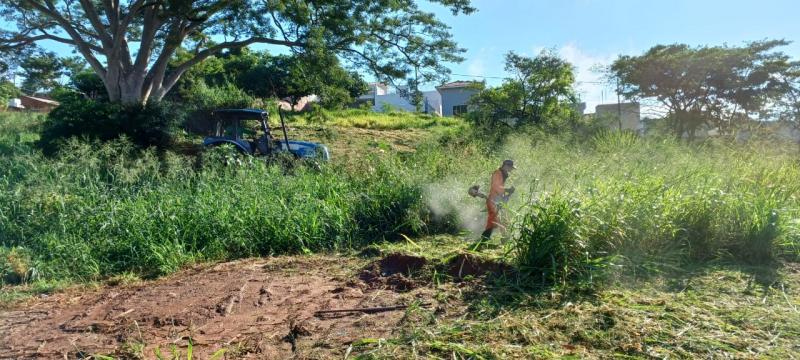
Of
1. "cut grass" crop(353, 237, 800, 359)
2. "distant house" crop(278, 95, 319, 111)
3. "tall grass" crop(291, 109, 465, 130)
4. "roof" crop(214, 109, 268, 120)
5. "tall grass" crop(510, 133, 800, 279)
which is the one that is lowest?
"cut grass" crop(353, 237, 800, 359)

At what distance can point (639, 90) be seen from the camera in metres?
19.5

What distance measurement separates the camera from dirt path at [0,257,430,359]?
343 centimetres

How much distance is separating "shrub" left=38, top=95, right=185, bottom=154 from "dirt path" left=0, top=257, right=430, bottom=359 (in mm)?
9024

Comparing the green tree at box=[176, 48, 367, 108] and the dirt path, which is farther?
the green tree at box=[176, 48, 367, 108]

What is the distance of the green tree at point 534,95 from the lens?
15781mm

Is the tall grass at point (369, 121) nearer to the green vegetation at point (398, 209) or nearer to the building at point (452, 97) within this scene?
the green vegetation at point (398, 209)

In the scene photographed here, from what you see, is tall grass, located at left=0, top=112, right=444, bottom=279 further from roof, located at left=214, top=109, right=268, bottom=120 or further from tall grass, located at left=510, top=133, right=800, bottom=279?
roof, located at left=214, top=109, right=268, bottom=120

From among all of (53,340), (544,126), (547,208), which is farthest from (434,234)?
(544,126)

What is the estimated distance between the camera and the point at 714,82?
18.4 m

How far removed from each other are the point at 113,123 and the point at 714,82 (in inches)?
749

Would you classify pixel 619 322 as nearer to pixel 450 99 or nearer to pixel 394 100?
pixel 450 99

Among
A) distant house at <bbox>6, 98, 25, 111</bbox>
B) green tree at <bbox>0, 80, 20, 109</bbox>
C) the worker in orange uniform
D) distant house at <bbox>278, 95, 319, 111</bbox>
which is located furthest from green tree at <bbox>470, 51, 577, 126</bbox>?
distant house at <bbox>6, 98, 25, 111</bbox>

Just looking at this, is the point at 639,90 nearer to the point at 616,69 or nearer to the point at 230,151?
the point at 616,69

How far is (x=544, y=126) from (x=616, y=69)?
23.6ft
